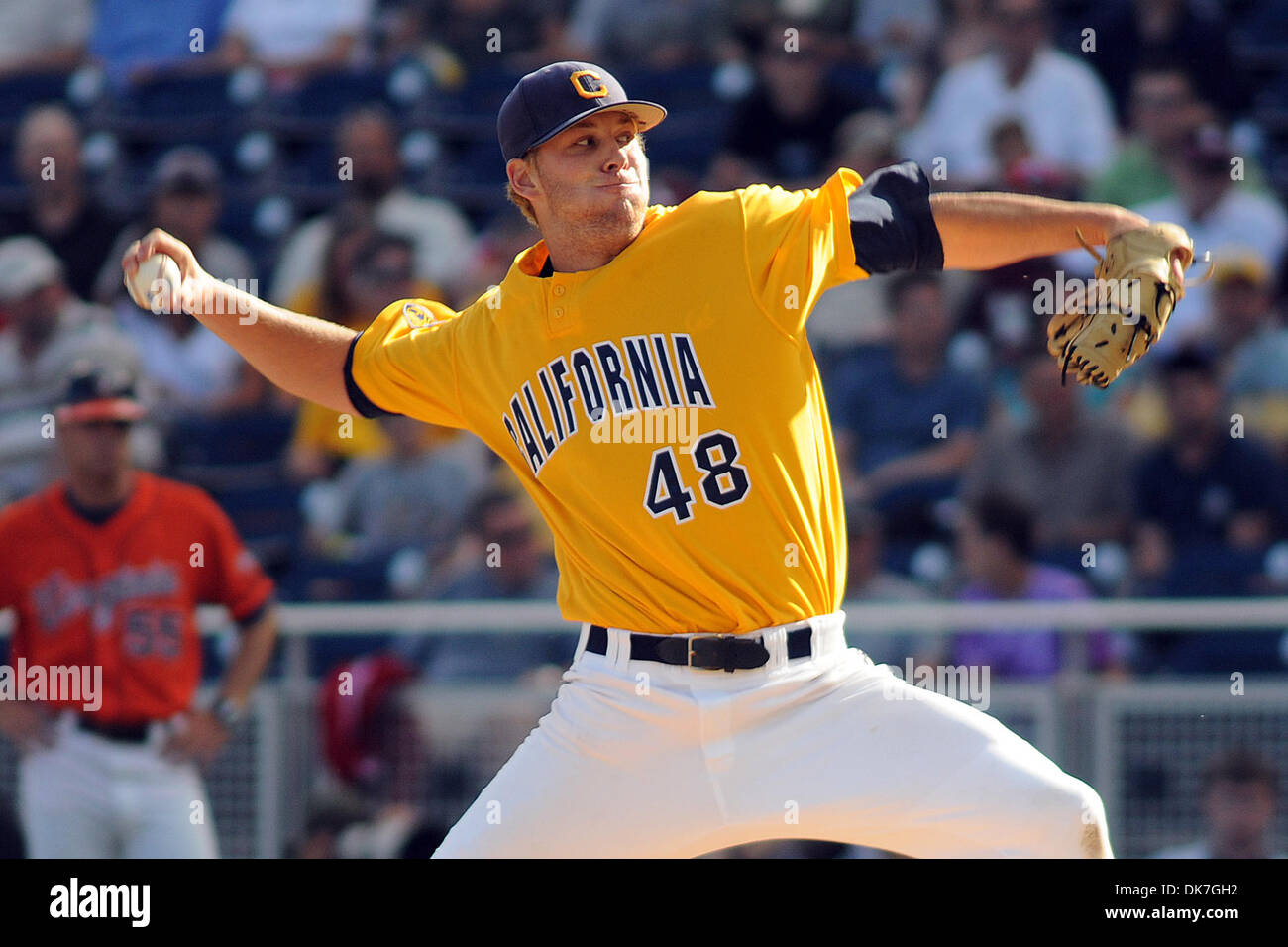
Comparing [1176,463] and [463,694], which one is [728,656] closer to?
[463,694]

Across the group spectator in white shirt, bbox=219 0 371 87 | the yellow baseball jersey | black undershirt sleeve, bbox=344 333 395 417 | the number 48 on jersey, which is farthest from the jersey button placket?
spectator in white shirt, bbox=219 0 371 87

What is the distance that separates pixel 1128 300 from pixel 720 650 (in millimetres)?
→ 1030

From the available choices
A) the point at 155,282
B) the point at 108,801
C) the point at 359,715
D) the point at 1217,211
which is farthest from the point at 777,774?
the point at 1217,211

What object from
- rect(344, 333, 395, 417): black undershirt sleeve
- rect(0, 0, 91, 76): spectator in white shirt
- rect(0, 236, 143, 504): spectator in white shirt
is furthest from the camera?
rect(0, 0, 91, 76): spectator in white shirt

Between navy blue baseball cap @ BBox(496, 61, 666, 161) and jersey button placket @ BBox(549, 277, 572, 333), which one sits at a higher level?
navy blue baseball cap @ BBox(496, 61, 666, 161)

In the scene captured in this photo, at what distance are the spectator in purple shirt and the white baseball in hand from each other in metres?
3.18

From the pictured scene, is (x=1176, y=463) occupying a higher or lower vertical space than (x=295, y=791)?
higher

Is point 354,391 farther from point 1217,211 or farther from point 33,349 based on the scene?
point 1217,211

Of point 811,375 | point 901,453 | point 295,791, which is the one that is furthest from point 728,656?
point 901,453

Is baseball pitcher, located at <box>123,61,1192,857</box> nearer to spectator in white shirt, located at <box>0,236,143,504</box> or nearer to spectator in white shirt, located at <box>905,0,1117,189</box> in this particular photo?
spectator in white shirt, located at <box>0,236,143,504</box>

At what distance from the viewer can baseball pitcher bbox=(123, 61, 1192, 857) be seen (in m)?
3.33

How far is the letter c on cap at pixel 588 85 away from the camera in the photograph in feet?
11.7

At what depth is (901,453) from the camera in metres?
6.95

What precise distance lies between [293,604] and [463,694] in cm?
136
